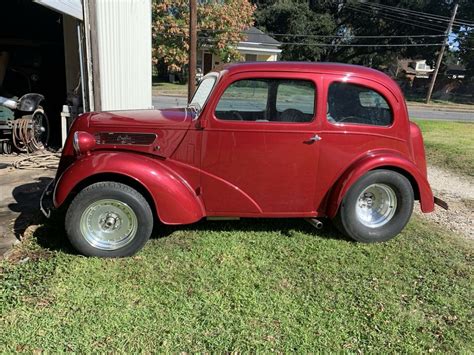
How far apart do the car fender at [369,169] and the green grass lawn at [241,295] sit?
0.52m

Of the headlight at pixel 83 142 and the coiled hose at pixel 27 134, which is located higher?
the headlight at pixel 83 142

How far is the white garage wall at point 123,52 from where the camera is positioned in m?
6.96

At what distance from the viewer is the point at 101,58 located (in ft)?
22.8

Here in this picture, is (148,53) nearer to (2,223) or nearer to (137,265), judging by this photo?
(2,223)

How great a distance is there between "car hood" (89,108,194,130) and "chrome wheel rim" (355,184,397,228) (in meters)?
2.04

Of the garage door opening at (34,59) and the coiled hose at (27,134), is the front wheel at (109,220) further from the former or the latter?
the garage door opening at (34,59)

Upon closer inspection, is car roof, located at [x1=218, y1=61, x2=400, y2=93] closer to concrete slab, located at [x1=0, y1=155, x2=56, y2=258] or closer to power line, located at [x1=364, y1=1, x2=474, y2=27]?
concrete slab, located at [x1=0, y1=155, x2=56, y2=258]

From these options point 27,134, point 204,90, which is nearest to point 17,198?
point 27,134

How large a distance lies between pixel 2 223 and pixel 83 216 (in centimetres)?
144

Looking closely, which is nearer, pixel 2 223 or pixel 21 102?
pixel 2 223

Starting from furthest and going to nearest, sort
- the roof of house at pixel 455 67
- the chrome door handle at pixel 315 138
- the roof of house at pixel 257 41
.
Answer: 1. the roof of house at pixel 455 67
2. the roof of house at pixel 257 41
3. the chrome door handle at pixel 315 138

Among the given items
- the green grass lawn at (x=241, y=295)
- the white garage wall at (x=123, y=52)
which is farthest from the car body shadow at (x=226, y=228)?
the white garage wall at (x=123, y=52)

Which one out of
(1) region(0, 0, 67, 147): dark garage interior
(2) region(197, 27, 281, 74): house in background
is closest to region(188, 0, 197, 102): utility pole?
(1) region(0, 0, 67, 147): dark garage interior

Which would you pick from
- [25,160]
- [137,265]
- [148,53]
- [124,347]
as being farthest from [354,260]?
[148,53]
